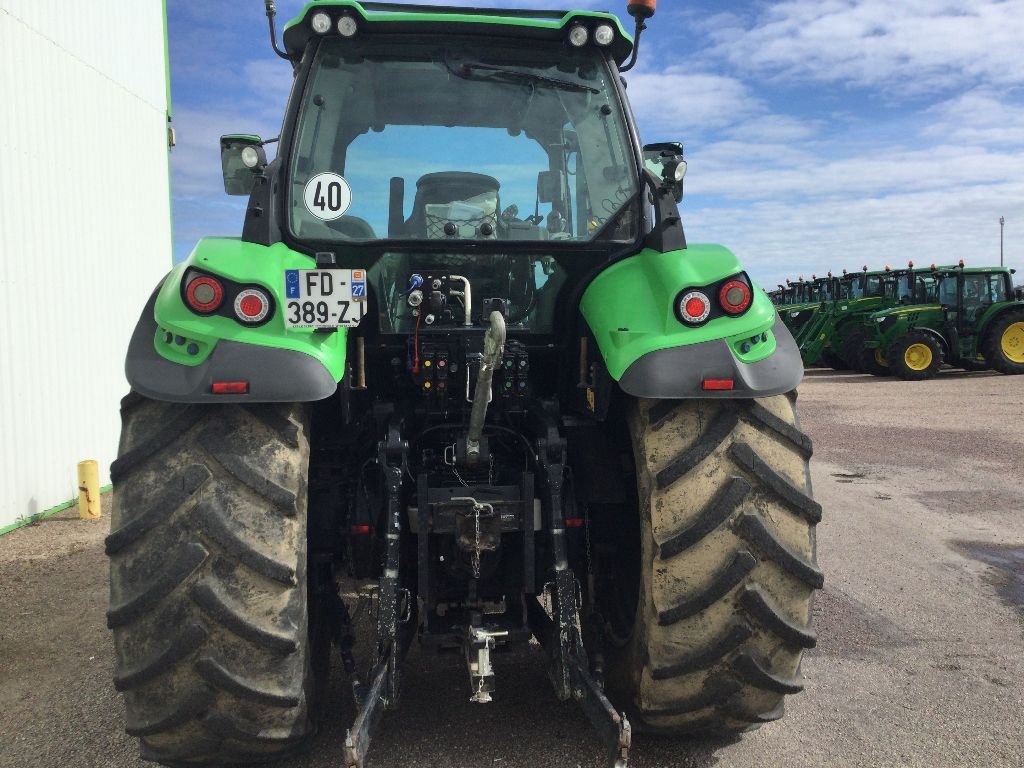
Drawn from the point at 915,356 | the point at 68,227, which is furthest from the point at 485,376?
the point at 915,356

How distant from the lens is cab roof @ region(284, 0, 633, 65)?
3045 millimetres

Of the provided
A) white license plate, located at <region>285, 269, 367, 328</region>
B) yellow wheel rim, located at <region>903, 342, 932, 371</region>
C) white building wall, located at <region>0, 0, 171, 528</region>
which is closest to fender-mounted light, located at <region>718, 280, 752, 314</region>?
white license plate, located at <region>285, 269, 367, 328</region>

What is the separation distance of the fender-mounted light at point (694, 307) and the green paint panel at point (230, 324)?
108 cm

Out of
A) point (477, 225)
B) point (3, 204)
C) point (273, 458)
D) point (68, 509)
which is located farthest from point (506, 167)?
point (68, 509)

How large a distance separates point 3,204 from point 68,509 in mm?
2595

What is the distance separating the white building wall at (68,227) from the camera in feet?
21.8

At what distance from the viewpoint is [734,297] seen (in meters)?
2.63

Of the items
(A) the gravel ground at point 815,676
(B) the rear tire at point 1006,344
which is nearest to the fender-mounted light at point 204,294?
(A) the gravel ground at point 815,676

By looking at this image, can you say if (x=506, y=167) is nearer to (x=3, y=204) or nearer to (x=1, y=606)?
(x=1, y=606)

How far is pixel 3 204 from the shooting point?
6516mm

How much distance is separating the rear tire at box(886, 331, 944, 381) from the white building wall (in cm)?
1731

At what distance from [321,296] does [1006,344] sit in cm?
2213

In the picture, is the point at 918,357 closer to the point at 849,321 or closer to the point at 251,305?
the point at 849,321

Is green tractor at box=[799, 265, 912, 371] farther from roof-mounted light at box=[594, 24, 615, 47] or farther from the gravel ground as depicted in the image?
roof-mounted light at box=[594, 24, 615, 47]
